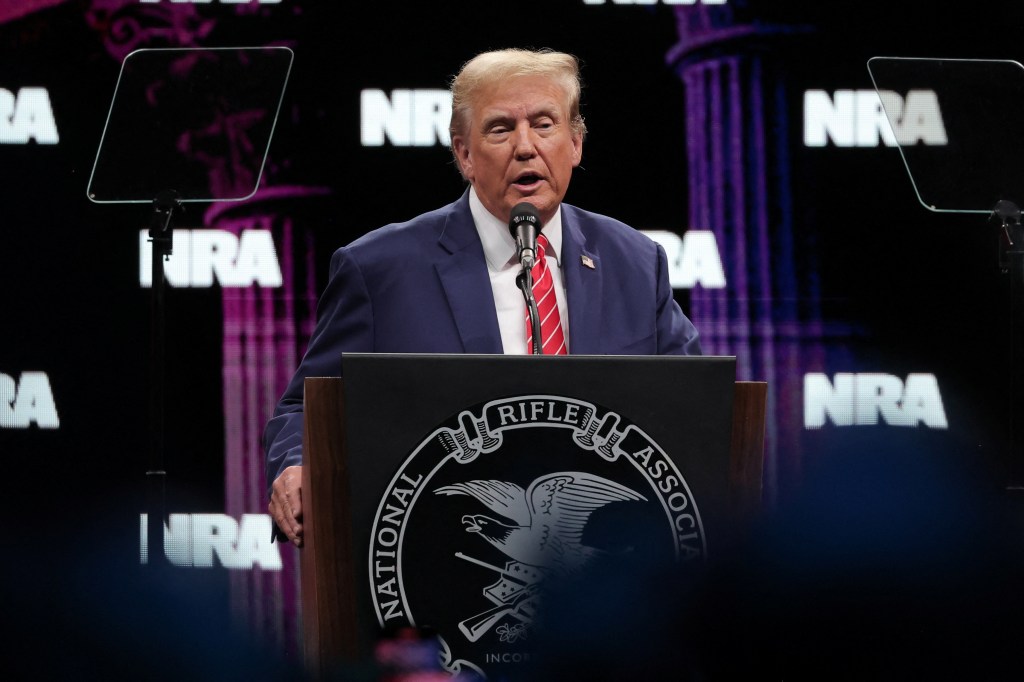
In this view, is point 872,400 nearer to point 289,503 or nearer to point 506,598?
point 289,503

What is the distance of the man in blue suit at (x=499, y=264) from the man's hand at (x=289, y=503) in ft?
1.21

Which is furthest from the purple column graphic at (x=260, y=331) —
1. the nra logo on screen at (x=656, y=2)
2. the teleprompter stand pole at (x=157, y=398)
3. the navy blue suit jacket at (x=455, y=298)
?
the navy blue suit jacket at (x=455, y=298)

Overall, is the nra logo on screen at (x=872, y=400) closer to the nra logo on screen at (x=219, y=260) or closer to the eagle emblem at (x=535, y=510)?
the nra logo on screen at (x=219, y=260)

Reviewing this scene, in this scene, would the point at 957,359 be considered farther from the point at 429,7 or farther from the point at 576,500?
the point at 576,500

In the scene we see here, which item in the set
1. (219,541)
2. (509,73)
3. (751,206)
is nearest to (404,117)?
(751,206)

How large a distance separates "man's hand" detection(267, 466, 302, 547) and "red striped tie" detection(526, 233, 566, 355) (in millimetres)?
513

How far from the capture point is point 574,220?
2215 mm

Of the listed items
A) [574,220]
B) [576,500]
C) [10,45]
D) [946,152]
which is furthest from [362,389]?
[10,45]

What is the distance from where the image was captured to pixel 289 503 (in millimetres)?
1571

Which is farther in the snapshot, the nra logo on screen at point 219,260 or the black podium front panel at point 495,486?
the nra logo on screen at point 219,260

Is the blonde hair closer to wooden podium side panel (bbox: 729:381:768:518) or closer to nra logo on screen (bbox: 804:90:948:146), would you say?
wooden podium side panel (bbox: 729:381:768:518)

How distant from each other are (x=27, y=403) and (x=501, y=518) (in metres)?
2.91

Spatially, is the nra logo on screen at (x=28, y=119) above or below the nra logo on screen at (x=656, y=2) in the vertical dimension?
below

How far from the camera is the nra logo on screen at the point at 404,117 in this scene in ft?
12.6
